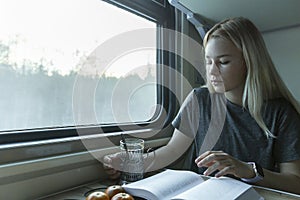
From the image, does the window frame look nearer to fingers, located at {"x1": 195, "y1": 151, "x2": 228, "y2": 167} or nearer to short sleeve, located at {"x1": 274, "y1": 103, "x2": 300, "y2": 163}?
fingers, located at {"x1": 195, "y1": 151, "x2": 228, "y2": 167}

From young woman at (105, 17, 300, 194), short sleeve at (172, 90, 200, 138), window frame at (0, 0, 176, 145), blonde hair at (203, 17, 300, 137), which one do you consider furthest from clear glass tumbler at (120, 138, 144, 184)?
blonde hair at (203, 17, 300, 137)

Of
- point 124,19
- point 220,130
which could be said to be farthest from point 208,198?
point 124,19

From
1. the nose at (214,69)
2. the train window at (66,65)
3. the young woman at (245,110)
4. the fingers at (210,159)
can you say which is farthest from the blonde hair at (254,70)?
the train window at (66,65)

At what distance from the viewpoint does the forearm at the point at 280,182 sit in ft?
2.68

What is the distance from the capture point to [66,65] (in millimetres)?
934

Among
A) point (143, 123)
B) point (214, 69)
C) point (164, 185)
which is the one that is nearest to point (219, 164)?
point (164, 185)

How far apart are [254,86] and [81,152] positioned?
679 mm

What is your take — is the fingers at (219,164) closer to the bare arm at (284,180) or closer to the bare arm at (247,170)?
the bare arm at (247,170)

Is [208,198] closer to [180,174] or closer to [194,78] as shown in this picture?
[180,174]

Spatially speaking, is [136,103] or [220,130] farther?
[136,103]

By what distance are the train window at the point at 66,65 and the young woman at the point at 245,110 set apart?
0.82 ft

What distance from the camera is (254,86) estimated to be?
994 mm

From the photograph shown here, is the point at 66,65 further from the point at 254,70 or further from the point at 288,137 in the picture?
the point at 288,137

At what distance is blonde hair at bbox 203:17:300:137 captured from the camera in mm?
992
